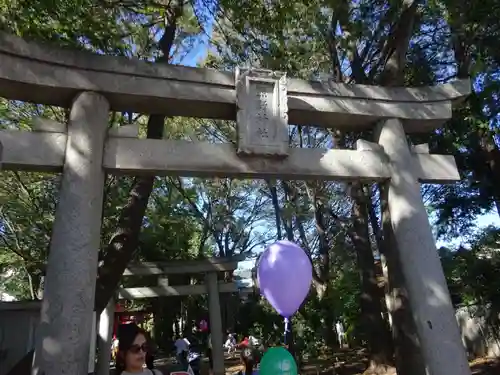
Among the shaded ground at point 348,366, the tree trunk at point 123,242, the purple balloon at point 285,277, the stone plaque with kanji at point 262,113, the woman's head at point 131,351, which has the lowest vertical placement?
the shaded ground at point 348,366

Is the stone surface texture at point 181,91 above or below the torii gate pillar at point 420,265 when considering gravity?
above

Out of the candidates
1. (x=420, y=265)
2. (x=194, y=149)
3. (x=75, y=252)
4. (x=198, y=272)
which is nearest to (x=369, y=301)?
(x=420, y=265)

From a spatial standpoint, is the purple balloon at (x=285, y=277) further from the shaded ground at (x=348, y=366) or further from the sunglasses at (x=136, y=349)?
the shaded ground at (x=348, y=366)

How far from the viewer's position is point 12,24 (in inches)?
194

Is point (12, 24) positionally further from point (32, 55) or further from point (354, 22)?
point (354, 22)

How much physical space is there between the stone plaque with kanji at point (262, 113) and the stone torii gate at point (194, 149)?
0.01m

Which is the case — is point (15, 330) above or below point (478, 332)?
above

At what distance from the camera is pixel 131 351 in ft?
8.30

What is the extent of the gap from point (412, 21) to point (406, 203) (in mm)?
3995

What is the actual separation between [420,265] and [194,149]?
2681 mm

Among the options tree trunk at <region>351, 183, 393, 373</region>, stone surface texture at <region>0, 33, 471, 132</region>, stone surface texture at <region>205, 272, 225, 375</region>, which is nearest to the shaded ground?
stone surface texture at <region>205, 272, 225, 375</region>

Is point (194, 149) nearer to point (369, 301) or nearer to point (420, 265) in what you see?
point (420, 265)

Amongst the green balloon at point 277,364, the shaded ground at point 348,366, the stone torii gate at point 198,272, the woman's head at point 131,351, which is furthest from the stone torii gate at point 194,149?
the stone torii gate at point 198,272

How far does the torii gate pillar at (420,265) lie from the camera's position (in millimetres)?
4168
